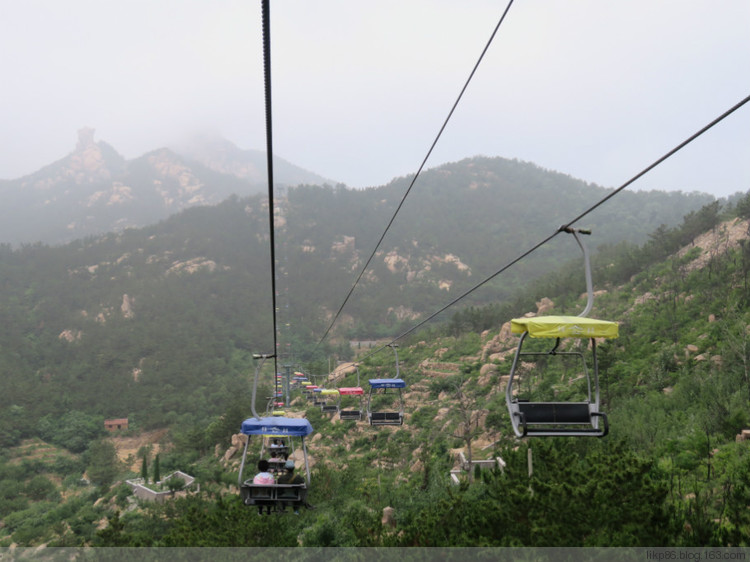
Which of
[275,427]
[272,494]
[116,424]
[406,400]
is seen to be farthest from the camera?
[116,424]

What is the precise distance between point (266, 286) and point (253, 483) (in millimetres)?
109460

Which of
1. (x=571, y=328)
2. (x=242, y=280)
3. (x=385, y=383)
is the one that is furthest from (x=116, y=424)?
(x=571, y=328)

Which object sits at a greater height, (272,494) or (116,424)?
(272,494)

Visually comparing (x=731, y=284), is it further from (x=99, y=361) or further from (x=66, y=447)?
(x=99, y=361)

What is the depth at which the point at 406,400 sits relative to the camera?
2938 centimetres

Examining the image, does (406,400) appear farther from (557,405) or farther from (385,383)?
(557,405)

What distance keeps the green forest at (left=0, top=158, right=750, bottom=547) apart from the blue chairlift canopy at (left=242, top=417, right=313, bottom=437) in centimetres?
138

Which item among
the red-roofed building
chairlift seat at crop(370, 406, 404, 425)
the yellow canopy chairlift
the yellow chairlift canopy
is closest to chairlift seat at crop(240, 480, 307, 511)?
the yellow canopy chairlift

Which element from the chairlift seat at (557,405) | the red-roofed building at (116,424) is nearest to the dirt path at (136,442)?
the red-roofed building at (116,424)

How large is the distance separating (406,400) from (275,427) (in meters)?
21.3

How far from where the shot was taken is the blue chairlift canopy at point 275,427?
28.9 feet

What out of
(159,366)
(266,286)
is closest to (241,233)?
(266,286)

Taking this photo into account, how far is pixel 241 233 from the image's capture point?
419 feet

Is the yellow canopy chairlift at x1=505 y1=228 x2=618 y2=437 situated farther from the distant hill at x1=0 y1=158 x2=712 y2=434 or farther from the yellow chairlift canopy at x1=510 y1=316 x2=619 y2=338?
the distant hill at x1=0 y1=158 x2=712 y2=434
